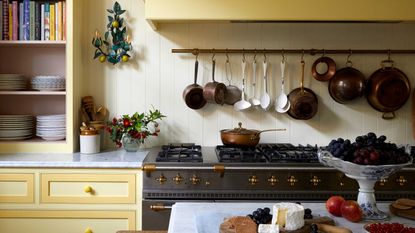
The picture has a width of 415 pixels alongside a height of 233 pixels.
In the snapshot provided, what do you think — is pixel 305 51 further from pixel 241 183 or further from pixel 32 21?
pixel 32 21

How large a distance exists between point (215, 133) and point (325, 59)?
2.99 ft

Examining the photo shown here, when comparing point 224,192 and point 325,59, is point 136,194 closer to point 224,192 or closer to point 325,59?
point 224,192

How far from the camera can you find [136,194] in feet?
7.68

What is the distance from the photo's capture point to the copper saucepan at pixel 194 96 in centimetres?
280

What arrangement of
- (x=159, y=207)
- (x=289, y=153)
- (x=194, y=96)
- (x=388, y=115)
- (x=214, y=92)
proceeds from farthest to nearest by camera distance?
(x=388, y=115)
(x=194, y=96)
(x=214, y=92)
(x=289, y=153)
(x=159, y=207)

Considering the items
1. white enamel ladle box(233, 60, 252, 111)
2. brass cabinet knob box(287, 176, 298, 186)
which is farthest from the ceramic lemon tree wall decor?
brass cabinet knob box(287, 176, 298, 186)

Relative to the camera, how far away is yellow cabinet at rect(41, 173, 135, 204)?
233 centimetres

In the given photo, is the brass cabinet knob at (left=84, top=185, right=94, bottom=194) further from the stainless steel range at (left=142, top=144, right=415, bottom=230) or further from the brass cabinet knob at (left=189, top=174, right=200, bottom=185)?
the brass cabinet knob at (left=189, top=174, right=200, bottom=185)

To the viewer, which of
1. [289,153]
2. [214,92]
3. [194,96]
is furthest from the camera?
[194,96]

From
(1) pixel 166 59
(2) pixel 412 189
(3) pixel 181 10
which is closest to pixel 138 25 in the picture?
(1) pixel 166 59

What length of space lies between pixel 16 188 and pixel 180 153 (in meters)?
0.94

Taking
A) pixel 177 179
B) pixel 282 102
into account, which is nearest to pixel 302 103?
pixel 282 102

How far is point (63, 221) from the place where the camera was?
233cm

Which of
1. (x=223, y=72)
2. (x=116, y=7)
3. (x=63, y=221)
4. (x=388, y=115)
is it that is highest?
(x=116, y=7)
